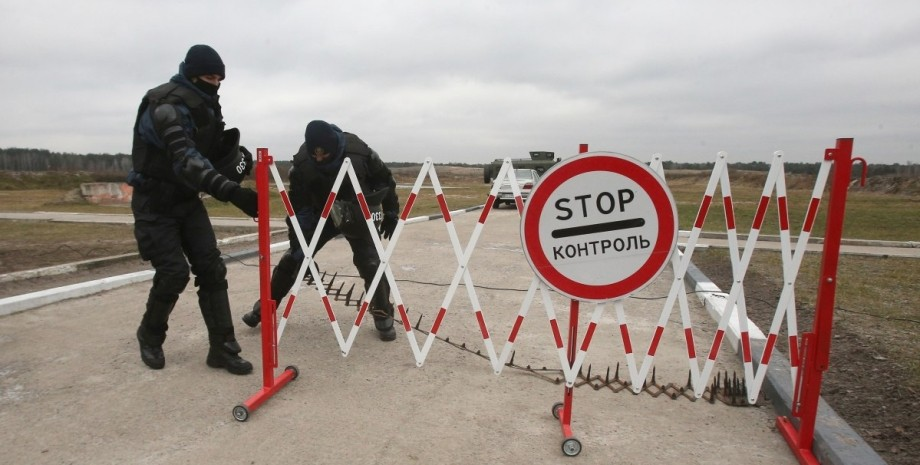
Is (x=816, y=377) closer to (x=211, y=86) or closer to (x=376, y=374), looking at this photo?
(x=376, y=374)

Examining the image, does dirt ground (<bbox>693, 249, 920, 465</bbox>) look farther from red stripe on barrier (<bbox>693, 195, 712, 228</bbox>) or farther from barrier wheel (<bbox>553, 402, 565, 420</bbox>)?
barrier wheel (<bbox>553, 402, 565, 420</bbox>)

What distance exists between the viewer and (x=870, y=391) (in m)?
3.58

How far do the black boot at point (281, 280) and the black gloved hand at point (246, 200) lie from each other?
3.75ft

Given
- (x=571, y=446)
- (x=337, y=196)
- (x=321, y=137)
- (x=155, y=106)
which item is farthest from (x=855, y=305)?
(x=155, y=106)

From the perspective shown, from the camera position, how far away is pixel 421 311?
18.9ft

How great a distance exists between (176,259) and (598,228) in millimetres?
2762

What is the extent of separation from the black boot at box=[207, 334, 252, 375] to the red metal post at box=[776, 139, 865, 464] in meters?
3.35

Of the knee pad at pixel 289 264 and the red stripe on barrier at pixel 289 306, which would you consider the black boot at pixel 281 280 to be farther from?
the red stripe on barrier at pixel 289 306

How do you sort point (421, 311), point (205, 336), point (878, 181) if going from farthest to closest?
point (878, 181) → point (421, 311) → point (205, 336)

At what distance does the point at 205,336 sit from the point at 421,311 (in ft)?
6.58

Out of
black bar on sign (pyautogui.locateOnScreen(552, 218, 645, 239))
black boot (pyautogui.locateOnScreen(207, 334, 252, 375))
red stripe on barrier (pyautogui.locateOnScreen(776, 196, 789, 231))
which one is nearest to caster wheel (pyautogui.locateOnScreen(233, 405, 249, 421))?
black boot (pyautogui.locateOnScreen(207, 334, 252, 375))

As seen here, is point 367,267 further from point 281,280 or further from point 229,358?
point 229,358

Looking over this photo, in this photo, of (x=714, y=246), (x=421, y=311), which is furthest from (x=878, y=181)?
(x=421, y=311)

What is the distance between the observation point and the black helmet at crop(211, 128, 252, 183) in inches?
159
